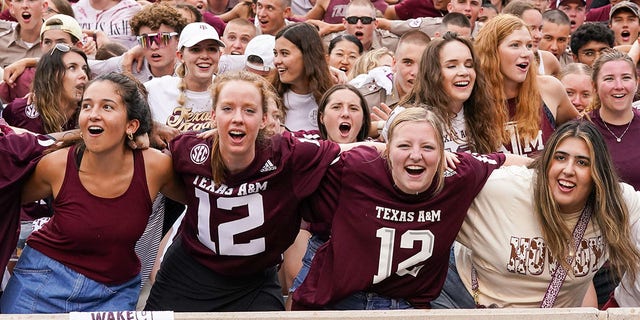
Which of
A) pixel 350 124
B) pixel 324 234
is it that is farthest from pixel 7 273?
pixel 350 124

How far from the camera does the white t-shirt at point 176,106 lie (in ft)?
21.9

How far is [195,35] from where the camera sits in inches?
281

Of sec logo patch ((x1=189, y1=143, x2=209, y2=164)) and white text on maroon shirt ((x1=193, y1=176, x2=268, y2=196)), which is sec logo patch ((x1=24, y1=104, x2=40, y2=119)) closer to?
sec logo patch ((x1=189, y1=143, x2=209, y2=164))

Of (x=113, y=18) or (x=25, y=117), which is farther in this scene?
(x=113, y=18)

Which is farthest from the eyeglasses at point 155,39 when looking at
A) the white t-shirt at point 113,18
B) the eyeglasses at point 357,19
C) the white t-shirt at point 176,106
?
A: the eyeglasses at point 357,19

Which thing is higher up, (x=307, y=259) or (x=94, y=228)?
(x=94, y=228)

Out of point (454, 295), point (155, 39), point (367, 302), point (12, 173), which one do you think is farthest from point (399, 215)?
point (155, 39)

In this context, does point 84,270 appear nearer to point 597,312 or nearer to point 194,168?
point 194,168

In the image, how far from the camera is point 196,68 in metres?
6.95

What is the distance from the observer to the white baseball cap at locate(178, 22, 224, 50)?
7098 mm

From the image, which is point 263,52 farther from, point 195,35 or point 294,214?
point 294,214

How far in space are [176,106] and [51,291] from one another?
2026mm

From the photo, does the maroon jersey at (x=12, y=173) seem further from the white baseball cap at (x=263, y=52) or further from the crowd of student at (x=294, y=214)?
the white baseball cap at (x=263, y=52)

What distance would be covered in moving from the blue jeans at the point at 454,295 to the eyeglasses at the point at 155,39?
3124 mm
